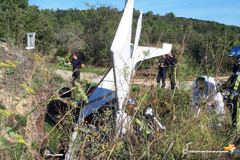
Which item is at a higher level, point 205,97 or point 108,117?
point 205,97

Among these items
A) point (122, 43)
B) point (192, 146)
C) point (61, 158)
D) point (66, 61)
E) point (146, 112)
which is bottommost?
point (61, 158)

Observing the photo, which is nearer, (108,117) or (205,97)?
(108,117)

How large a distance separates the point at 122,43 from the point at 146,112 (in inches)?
34.2

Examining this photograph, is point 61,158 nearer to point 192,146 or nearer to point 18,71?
point 18,71

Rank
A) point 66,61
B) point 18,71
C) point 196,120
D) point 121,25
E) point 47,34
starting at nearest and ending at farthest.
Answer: point 66,61 → point 196,120 → point 121,25 → point 18,71 → point 47,34

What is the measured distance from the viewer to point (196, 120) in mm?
2164

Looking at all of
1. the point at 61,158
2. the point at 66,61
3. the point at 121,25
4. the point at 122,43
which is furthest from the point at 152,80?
the point at 61,158

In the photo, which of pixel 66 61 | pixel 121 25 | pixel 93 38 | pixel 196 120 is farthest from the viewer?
pixel 93 38

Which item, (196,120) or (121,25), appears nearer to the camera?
(196,120)

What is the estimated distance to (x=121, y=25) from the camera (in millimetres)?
2693

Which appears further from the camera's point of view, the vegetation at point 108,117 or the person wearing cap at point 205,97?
the person wearing cap at point 205,97

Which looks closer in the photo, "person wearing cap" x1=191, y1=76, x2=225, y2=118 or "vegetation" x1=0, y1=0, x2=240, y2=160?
"vegetation" x1=0, y1=0, x2=240, y2=160

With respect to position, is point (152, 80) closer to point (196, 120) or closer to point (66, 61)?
point (196, 120)

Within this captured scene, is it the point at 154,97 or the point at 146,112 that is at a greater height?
the point at 154,97
